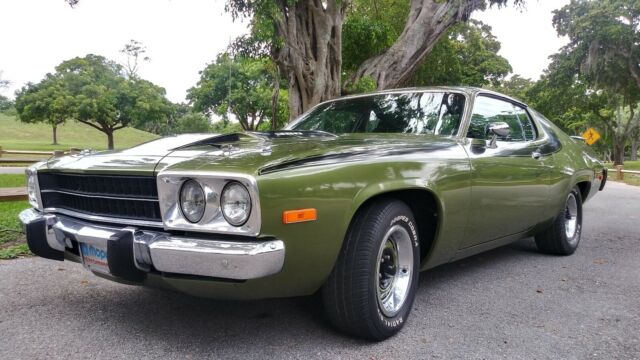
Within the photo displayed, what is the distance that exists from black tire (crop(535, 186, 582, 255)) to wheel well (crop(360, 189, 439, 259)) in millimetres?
2040

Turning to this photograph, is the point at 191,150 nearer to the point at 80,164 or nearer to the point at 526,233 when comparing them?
the point at 80,164

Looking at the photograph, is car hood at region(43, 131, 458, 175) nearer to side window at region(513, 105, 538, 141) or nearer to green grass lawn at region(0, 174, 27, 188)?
side window at region(513, 105, 538, 141)

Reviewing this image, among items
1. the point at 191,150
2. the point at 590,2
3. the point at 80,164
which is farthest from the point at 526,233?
the point at 590,2

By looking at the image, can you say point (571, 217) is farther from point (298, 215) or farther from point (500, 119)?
point (298, 215)

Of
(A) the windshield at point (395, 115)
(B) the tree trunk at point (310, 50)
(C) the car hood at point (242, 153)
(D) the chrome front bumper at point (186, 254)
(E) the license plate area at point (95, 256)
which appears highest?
(B) the tree trunk at point (310, 50)

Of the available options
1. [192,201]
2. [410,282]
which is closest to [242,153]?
[192,201]

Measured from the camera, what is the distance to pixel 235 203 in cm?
213

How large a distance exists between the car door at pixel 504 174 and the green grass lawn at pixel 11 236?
3895 millimetres

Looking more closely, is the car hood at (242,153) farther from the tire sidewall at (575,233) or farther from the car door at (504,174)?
the tire sidewall at (575,233)

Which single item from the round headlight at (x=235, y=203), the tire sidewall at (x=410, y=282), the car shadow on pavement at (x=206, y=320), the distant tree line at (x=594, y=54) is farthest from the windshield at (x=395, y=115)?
the distant tree line at (x=594, y=54)

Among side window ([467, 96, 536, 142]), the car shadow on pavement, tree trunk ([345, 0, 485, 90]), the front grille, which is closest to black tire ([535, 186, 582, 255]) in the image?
side window ([467, 96, 536, 142])

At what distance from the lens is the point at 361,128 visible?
3.74 metres

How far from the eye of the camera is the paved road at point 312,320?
8.21 feet

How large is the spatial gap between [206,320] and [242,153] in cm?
107
